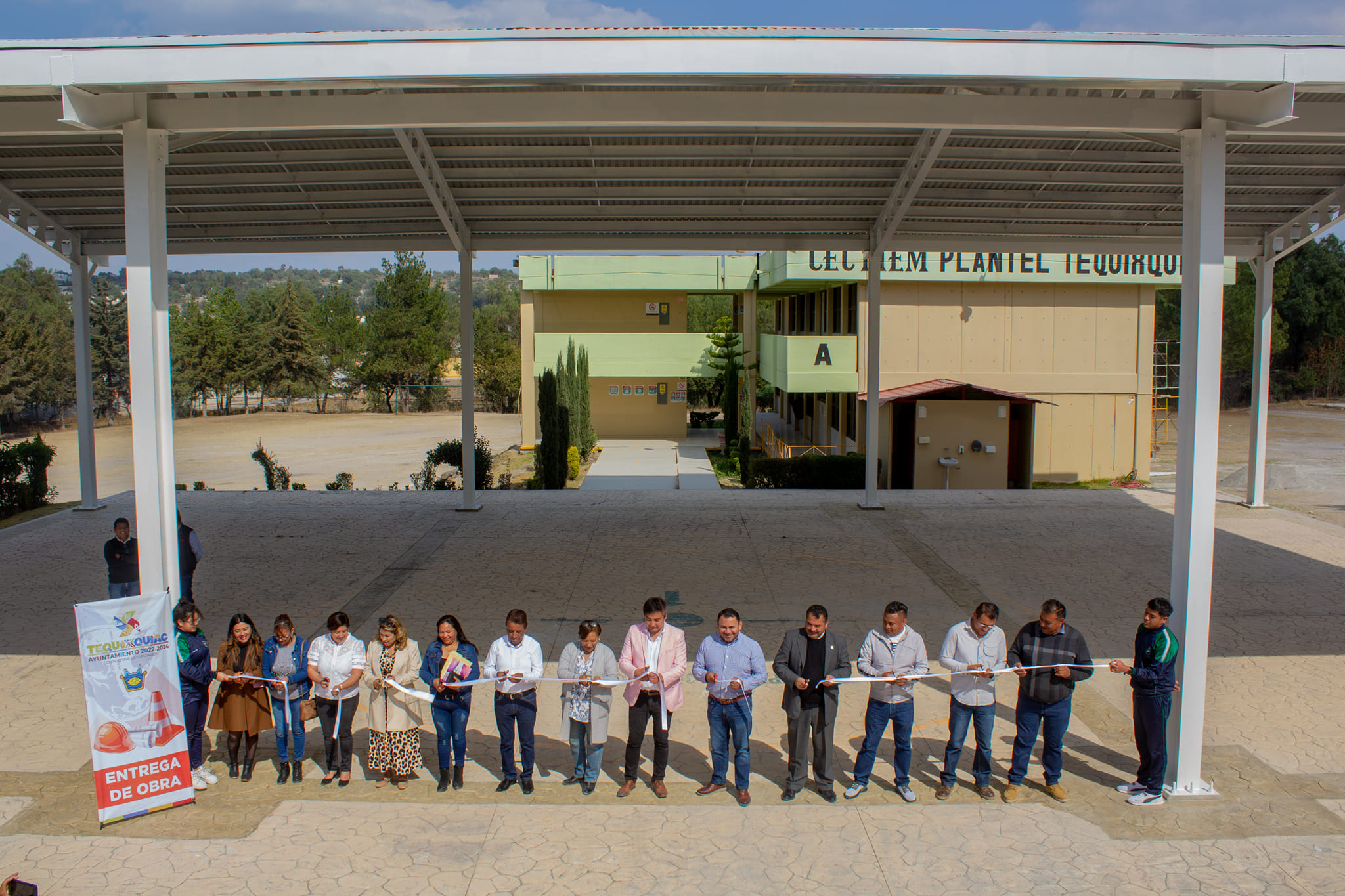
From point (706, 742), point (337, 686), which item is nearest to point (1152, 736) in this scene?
point (706, 742)

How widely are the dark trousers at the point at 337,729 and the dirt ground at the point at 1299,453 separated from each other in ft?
51.2

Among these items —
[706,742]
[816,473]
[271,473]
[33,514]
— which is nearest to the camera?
[706,742]

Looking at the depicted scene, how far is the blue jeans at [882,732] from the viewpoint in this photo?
21.4 ft

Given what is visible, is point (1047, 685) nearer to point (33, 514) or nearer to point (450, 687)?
point (450, 687)

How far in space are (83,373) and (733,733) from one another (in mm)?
13842

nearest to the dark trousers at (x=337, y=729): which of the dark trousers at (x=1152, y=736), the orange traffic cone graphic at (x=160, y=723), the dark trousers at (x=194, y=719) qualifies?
the dark trousers at (x=194, y=719)

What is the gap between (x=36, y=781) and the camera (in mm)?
6824

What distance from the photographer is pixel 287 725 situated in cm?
687

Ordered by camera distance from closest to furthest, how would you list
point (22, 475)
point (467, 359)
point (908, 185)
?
1. point (908, 185)
2. point (467, 359)
3. point (22, 475)

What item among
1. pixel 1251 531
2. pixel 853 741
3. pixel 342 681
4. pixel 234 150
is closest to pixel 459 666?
pixel 342 681

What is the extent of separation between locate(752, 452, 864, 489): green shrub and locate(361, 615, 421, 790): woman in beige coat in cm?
1442

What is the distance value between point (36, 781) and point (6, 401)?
140 feet

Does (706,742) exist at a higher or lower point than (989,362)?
lower

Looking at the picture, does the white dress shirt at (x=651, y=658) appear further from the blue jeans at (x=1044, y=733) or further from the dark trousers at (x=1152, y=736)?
the dark trousers at (x=1152, y=736)
